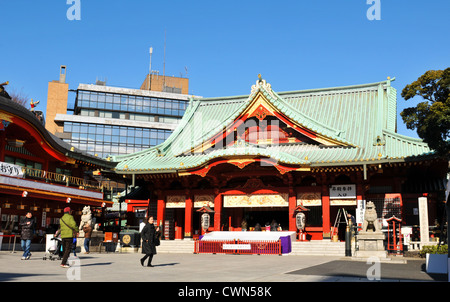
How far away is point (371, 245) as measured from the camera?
21766 millimetres

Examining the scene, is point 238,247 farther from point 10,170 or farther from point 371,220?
point 10,170

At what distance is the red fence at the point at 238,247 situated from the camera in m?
25.9

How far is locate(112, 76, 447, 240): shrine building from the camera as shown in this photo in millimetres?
29562

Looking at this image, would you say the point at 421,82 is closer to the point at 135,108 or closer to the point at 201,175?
the point at 201,175

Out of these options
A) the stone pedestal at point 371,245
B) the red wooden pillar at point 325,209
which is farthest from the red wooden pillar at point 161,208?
the stone pedestal at point 371,245

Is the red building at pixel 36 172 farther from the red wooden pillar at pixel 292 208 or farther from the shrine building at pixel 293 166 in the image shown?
the red wooden pillar at pixel 292 208

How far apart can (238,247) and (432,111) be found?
12.5 meters

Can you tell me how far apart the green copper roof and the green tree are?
4.39 m

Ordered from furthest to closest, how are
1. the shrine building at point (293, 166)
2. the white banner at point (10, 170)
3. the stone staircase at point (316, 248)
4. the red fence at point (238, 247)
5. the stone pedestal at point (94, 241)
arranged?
the shrine building at point (293, 166) < the white banner at point (10, 170) < the stone pedestal at point (94, 241) < the stone staircase at point (316, 248) < the red fence at point (238, 247)

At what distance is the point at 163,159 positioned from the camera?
35.5 metres

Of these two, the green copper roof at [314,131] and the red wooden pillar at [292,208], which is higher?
the green copper roof at [314,131]

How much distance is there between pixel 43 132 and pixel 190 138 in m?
11.3

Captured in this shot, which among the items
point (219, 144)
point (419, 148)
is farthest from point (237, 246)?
point (419, 148)

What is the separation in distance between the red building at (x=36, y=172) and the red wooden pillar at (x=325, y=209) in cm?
1582
